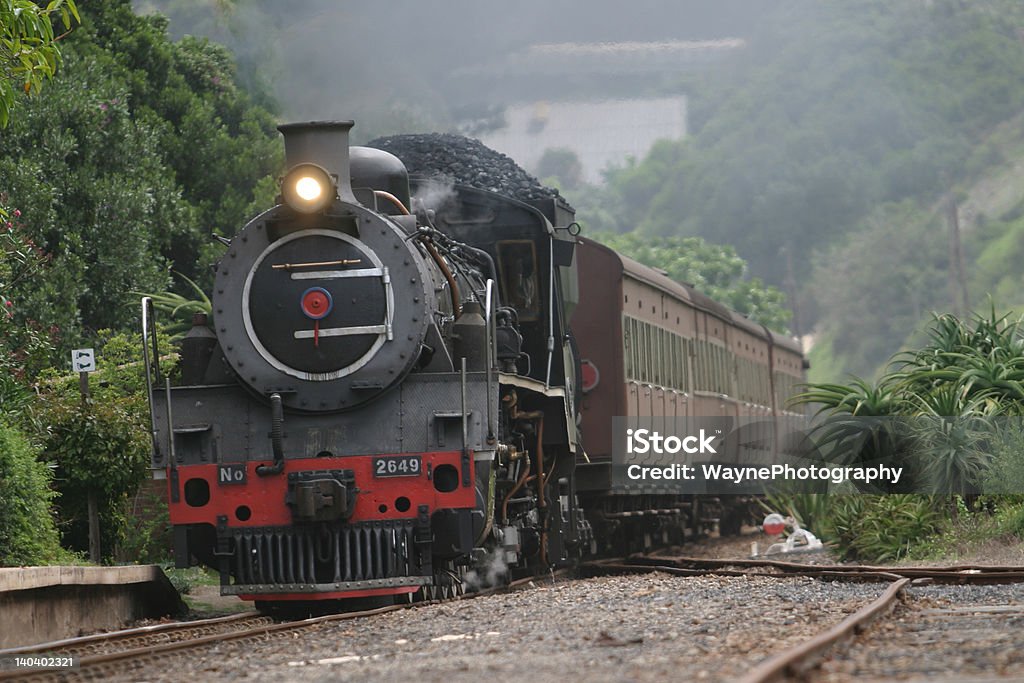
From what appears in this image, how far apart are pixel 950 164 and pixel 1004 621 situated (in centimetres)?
7578

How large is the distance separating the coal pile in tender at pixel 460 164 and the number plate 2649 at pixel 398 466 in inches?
153

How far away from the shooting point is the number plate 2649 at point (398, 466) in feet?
32.4

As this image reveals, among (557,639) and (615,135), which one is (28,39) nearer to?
(557,639)

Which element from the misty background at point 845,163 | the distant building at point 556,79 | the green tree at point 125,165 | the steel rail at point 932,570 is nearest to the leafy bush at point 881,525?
the steel rail at point 932,570

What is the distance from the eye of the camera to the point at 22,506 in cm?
1078

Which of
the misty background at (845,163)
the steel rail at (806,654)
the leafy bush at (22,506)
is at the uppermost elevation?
the misty background at (845,163)

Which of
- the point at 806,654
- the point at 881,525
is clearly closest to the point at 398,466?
the point at 806,654

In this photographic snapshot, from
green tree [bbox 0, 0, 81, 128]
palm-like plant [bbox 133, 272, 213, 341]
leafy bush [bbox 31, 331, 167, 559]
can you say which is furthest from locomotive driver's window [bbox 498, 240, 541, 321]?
palm-like plant [bbox 133, 272, 213, 341]

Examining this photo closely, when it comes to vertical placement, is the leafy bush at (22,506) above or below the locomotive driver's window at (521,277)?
below

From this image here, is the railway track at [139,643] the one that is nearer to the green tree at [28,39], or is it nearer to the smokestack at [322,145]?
the smokestack at [322,145]

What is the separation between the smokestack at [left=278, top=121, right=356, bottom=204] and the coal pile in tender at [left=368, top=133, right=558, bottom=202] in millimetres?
2784

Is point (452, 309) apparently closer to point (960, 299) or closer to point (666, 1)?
point (666, 1)

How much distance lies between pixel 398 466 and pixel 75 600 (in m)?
2.28

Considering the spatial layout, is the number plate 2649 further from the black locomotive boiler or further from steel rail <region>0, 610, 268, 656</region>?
steel rail <region>0, 610, 268, 656</region>
